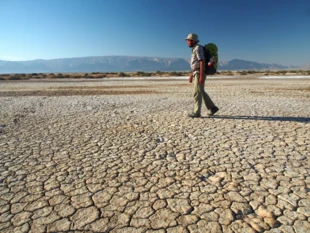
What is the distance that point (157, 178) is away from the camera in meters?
2.67

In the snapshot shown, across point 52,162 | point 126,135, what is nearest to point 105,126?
point 126,135

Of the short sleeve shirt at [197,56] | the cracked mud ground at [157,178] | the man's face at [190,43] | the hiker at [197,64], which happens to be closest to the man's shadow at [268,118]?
the cracked mud ground at [157,178]

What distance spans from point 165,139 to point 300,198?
7.86 ft

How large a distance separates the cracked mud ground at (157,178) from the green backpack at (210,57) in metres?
1.34

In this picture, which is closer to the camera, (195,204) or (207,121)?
(195,204)

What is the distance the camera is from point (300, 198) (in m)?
2.19

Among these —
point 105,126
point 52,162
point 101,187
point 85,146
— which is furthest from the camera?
point 105,126

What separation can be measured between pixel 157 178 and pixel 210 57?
3.40 metres

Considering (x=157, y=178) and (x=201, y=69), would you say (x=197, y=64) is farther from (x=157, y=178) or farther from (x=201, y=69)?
(x=157, y=178)

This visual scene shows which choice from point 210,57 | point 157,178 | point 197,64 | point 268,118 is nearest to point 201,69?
point 197,64

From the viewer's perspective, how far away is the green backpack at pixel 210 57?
495cm

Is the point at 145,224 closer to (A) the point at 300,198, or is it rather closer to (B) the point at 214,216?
(B) the point at 214,216

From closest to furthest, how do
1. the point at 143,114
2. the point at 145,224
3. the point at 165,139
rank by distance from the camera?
Answer: the point at 145,224, the point at 165,139, the point at 143,114

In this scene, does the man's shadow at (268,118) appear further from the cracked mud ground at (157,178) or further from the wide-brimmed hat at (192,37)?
the wide-brimmed hat at (192,37)
